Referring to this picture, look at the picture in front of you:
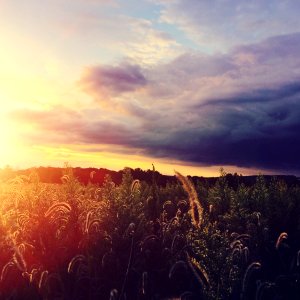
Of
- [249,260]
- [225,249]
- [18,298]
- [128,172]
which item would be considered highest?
[128,172]

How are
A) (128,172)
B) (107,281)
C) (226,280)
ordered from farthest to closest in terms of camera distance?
(128,172)
(107,281)
(226,280)

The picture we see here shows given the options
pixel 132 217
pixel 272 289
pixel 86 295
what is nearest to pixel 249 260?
pixel 272 289

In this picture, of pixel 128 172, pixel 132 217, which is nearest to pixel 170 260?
pixel 132 217

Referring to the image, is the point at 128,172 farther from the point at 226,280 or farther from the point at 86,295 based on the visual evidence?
the point at 226,280

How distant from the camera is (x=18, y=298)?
29.2 feet

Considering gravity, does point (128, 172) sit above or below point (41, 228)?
above

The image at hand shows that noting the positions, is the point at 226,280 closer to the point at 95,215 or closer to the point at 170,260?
the point at 170,260

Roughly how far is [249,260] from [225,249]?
4.30 meters

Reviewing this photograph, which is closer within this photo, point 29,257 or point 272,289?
point 272,289

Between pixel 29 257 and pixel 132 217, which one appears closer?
pixel 29 257

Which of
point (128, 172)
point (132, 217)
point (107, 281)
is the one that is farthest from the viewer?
point (128, 172)

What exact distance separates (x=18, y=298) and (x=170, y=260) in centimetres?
288

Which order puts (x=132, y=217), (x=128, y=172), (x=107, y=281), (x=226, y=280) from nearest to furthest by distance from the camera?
(x=226, y=280), (x=107, y=281), (x=132, y=217), (x=128, y=172)

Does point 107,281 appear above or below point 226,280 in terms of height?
below
